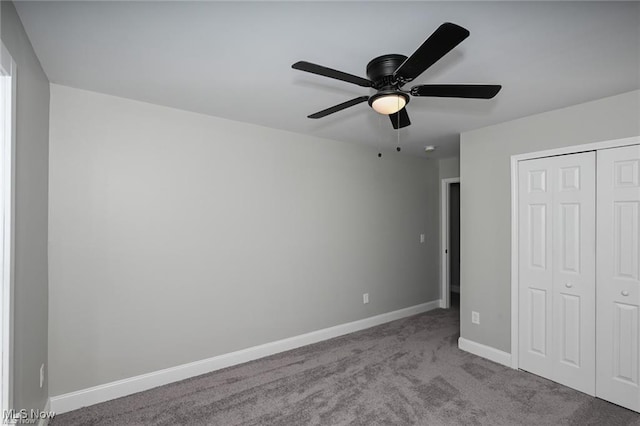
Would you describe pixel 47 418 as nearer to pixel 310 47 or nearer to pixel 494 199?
pixel 310 47

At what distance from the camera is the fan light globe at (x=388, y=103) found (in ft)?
5.75

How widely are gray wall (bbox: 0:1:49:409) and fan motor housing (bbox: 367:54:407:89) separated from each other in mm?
1695

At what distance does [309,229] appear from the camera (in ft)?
12.4

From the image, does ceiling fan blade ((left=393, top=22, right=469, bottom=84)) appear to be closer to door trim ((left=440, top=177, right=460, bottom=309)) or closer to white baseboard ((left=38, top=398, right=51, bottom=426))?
white baseboard ((left=38, top=398, right=51, bottom=426))

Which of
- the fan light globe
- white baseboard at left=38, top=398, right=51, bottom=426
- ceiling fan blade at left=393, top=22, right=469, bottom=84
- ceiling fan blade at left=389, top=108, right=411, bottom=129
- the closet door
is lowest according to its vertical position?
white baseboard at left=38, top=398, right=51, bottom=426

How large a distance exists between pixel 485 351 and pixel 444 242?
84.1 inches

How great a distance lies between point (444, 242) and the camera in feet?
17.2

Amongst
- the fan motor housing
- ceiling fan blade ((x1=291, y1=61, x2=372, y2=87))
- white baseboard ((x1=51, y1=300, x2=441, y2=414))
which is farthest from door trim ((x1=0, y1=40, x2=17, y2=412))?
the fan motor housing

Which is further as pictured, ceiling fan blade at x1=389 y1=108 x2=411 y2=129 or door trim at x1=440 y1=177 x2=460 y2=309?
door trim at x1=440 y1=177 x2=460 y2=309

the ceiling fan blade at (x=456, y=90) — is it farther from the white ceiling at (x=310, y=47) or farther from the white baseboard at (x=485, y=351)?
the white baseboard at (x=485, y=351)

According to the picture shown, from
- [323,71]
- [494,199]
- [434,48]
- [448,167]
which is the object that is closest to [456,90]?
[434,48]

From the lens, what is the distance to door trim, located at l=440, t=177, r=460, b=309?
519 centimetres

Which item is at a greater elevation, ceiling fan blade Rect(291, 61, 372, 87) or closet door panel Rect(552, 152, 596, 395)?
ceiling fan blade Rect(291, 61, 372, 87)

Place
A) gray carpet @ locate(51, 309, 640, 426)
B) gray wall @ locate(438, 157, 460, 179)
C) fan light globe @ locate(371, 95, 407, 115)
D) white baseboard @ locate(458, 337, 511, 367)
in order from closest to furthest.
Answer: fan light globe @ locate(371, 95, 407, 115)
gray carpet @ locate(51, 309, 640, 426)
white baseboard @ locate(458, 337, 511, 367)
gray wall @ locate(438, 157, 460, 179)
